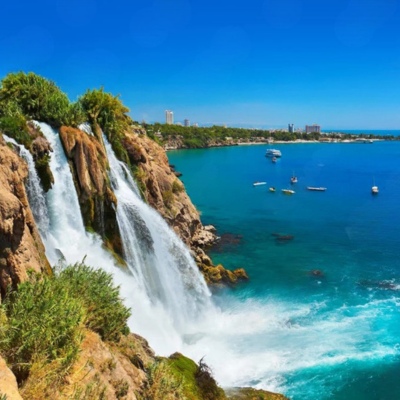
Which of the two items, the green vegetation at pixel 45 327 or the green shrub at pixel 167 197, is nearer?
the green vegetation at pixel 45 327

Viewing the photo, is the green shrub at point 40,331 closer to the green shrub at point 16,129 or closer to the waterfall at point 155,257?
Result: the green shrub at point 16,129

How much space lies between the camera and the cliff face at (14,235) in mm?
10883

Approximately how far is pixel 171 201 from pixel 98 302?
72.9 ft

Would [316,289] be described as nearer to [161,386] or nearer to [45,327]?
[161,386]

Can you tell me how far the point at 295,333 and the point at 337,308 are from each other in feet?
16.4

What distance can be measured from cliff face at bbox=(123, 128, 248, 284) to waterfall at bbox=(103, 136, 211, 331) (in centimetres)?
276

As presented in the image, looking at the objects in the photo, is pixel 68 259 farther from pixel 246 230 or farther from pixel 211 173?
pixel 211 173

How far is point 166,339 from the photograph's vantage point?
1920cm

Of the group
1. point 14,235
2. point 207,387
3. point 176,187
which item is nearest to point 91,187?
point 14,235

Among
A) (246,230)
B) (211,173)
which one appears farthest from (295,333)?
(211,173)

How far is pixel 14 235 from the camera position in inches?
453

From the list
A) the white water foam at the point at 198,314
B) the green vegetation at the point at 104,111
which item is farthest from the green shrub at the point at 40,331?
the green vegetation at the point at 104,111

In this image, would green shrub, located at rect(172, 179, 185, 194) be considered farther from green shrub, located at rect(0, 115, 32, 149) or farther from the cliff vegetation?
green shrub, located at rect(0, 115, 32, 149)

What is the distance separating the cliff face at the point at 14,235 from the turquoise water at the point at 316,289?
10.4m
